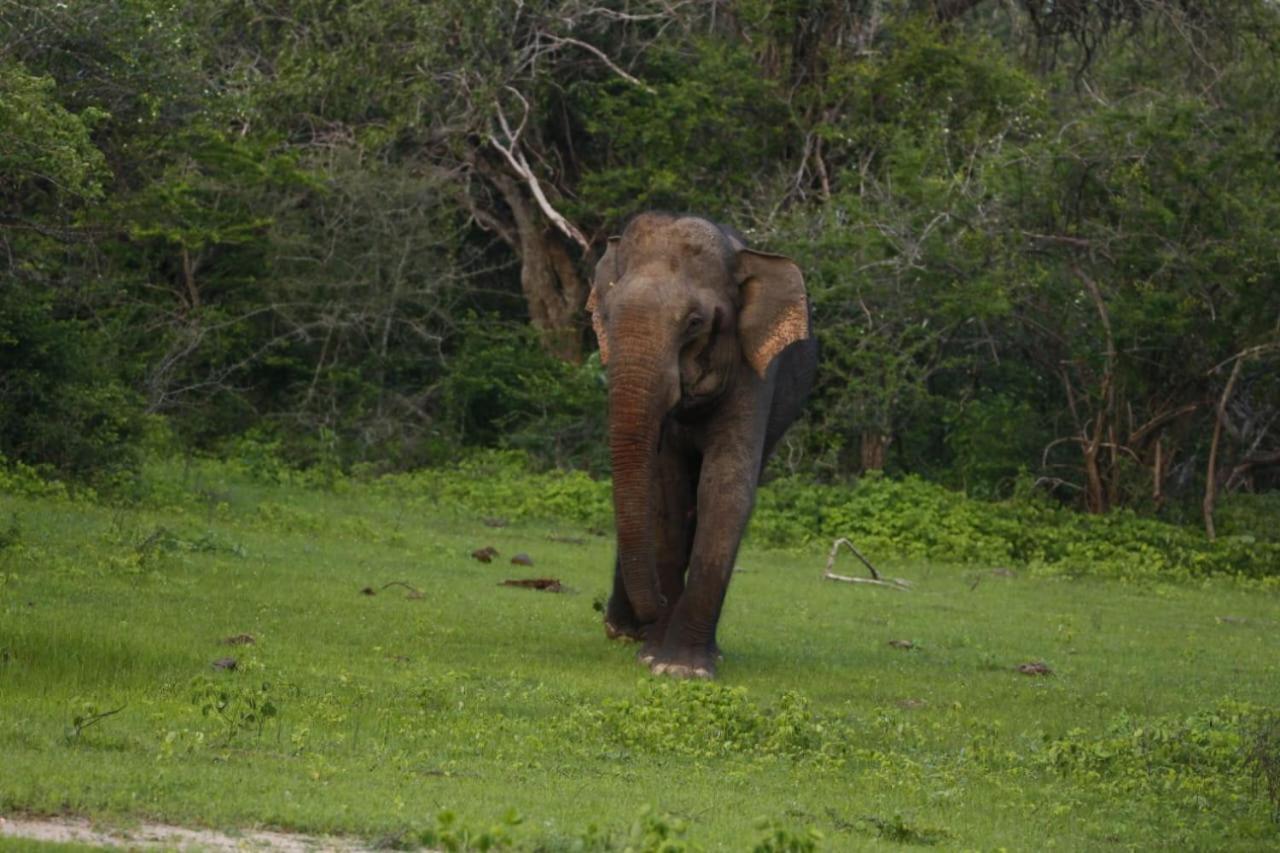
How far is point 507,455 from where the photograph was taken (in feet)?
99.4

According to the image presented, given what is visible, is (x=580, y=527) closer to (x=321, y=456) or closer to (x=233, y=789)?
(x=321, y=456)

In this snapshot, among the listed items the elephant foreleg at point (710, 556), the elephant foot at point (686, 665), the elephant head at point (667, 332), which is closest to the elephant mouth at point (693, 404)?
the elephant head at point (667, 332)

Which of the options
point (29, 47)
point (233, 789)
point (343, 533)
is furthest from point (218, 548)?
point (233, 789)

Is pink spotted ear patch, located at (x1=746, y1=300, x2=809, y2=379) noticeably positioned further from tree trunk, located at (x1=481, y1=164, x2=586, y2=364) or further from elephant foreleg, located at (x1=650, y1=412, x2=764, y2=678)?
tree trunk, located at (x1=481, y1=164, x2=586, y2=364)

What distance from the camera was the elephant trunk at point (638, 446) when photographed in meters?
12.7

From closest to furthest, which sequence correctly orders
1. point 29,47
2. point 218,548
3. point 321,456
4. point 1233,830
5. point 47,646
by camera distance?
point 1233,830
point 47,646
point 218,548
point 29,47
point 321,456

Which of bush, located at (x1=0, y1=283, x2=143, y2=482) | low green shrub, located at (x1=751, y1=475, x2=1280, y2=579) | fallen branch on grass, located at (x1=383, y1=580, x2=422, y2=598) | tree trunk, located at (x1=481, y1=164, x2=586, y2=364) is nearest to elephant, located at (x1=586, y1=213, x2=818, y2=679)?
fallen branch on grass, located at (x1=383, y1=580, x2=422, y2=598)

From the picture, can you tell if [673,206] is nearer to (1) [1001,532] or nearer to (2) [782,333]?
(1) [1001,532]

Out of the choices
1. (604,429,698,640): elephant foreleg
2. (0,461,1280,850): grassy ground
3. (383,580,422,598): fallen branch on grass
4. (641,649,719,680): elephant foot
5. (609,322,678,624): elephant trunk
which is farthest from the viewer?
(383,580,422,598): fallen branch on grass

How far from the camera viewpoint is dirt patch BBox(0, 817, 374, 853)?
7090 mm

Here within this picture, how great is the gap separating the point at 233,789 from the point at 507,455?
2223cm

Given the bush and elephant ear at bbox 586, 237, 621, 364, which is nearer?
elephant ear at bbox 586, 237, 621, 364

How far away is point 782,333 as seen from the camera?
13719mm

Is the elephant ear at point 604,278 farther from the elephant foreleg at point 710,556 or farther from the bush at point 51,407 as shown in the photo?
the bush at point 51,407
